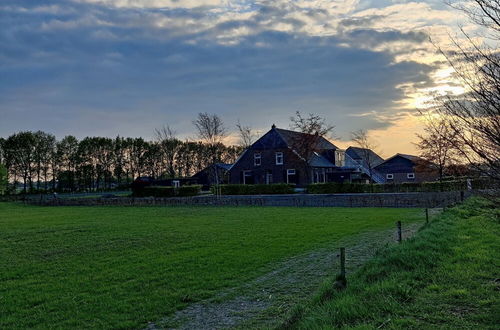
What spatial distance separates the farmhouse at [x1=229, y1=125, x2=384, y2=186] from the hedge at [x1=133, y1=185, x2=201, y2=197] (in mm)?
8807

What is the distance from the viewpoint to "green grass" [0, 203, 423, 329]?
6.53 metres

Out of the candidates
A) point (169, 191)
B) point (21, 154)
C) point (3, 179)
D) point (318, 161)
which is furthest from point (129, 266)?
point (21, 154)

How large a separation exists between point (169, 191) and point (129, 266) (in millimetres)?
34655

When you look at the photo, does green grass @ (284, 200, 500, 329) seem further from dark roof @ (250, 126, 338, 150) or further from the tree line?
the tree line

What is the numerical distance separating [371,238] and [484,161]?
8.46m

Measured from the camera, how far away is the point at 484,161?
5.37 m

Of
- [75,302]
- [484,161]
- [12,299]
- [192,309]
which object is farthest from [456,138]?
[12,299]

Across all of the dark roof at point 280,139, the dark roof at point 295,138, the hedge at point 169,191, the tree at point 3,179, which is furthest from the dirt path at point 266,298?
the tree at point 3,179

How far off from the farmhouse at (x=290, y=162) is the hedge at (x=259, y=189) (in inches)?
340

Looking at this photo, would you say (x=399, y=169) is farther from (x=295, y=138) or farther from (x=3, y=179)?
(x=3, y=179)

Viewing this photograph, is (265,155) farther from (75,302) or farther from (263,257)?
(75,302)

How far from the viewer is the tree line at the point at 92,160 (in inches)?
2547

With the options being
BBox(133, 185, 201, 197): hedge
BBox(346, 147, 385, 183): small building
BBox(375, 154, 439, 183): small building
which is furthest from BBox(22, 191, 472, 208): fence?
BBox(375, 154, 439, 183): small building

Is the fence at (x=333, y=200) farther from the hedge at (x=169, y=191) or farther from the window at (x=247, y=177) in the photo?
the window at (x=247, y=177)
